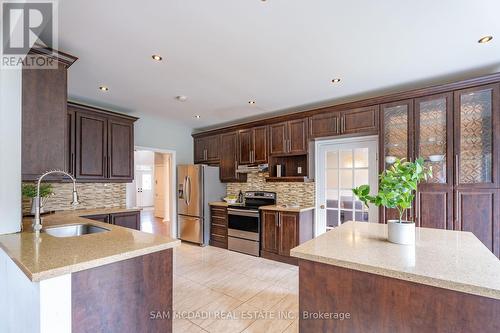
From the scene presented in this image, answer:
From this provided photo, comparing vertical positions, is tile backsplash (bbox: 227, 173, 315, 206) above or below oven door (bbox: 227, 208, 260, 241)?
above

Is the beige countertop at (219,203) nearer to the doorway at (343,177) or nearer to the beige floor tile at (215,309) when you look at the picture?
the doorway at (343,177)

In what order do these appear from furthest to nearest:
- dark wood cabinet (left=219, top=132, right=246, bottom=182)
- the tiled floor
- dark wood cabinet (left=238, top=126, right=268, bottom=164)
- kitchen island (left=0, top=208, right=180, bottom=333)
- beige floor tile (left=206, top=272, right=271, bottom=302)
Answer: dark wood cabinet (left=219, top=132, right=246, bottom=182) → dark wood cabinet (left=238, top=126, right=268, bottom=164) → beige floor tile (left=206, top=272, right=271, bottom=302) → the tiled floor → kitchen island (left=0, top=208, right=180, bottom=333)

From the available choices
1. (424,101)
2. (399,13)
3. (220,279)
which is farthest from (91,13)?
(424,101)

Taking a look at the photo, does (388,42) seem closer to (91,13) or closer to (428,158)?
(428,158)

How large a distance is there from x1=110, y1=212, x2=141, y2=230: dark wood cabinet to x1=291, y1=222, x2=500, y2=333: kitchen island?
3.02 metres

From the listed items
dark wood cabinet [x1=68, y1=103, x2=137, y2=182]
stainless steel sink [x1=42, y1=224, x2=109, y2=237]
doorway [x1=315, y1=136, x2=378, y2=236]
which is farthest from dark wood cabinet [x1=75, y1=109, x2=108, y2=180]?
doorway [x1=315, y1=136, x2=378, y2=236]

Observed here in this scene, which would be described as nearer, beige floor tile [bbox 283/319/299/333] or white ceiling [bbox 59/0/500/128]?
white ceiling [bbox 59/0/500/128]

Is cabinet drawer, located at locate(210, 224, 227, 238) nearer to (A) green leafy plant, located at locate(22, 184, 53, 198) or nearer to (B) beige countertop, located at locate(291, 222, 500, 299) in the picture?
(A) green leafy plant, located at locate(22, 184, 53, 198)

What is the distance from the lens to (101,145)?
12.1 feet

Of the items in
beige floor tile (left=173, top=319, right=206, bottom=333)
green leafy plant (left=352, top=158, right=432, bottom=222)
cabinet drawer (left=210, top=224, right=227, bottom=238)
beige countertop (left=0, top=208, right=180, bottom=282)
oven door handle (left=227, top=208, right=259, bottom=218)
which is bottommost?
beige floor tile (left=173, top=319, right=206, bottom=333)

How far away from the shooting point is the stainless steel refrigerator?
4777mm

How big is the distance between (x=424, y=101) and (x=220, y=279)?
129 inches

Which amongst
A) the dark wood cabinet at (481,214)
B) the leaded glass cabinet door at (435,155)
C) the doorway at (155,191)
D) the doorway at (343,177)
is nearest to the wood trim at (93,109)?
the doorway at (155,191)

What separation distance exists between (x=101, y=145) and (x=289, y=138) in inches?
113
